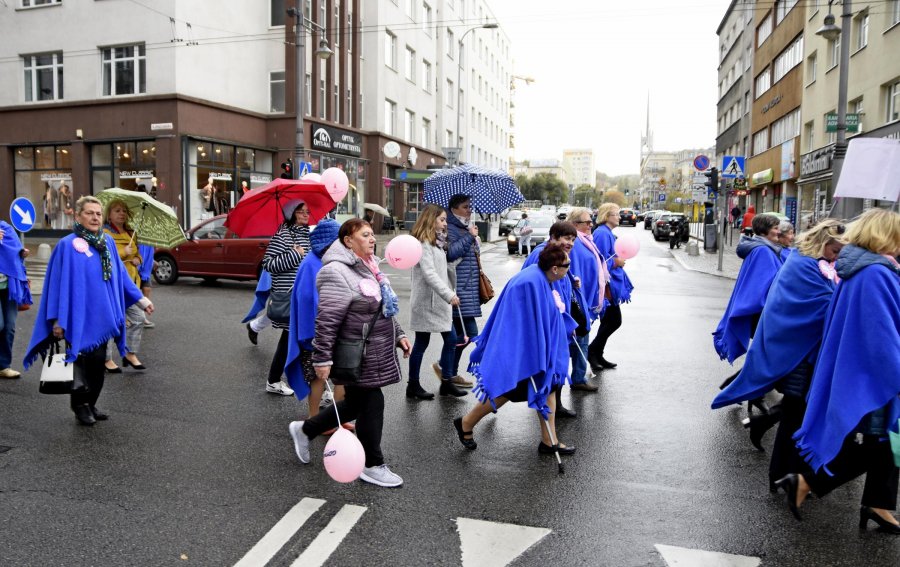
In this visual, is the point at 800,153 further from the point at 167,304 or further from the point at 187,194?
the point at 167,304

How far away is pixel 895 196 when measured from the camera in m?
6.79

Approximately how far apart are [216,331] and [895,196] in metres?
8.31

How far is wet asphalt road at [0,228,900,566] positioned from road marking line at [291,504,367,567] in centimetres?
5

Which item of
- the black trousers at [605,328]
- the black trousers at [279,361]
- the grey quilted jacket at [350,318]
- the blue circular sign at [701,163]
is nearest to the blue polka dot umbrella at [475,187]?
the black trousers at [605,328]

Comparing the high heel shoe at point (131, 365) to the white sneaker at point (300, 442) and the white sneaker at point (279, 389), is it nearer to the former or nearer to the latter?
the white sneaker at point (279, 389)

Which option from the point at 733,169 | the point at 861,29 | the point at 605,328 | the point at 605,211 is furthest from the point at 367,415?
the point at 861,29

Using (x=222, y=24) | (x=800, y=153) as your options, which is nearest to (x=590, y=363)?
(x=222, y=24)

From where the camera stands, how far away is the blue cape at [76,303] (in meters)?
5.59

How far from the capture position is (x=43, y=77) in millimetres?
26125

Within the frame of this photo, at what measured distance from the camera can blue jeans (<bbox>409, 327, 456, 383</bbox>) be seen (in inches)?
265

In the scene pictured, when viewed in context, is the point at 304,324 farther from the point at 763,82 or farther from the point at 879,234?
the point at 763,82

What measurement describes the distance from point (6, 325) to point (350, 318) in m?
4.75

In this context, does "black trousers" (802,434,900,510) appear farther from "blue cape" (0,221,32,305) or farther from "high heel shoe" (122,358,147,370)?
Answer: "blue cape" (0,221,32,305)

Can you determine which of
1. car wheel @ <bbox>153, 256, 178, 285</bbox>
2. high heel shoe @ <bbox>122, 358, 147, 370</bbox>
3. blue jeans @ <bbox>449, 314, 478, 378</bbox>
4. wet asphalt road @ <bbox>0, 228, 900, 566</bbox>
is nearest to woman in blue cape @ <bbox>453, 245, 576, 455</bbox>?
wet asphalt road @ <bbox>0, 228, 900, 566</bbox>
